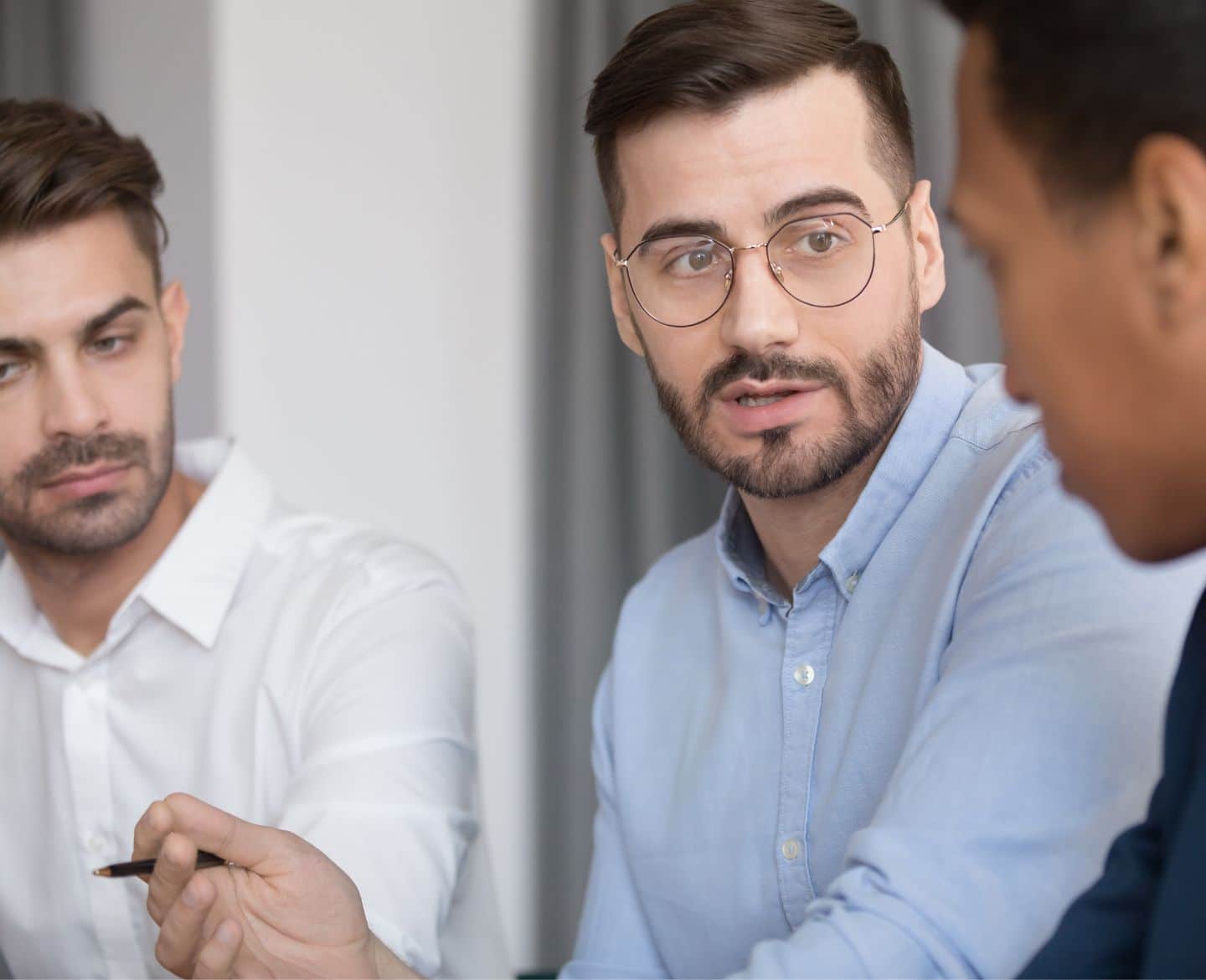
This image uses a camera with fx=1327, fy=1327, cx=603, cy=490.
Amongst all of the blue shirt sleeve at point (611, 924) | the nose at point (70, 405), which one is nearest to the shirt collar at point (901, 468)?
the blue shirt sleeve at point (611, 924)

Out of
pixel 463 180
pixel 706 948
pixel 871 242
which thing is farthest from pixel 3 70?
pixel 706 948

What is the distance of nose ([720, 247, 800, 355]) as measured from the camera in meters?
1.38

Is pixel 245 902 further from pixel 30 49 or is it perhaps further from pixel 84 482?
pixel 30 49

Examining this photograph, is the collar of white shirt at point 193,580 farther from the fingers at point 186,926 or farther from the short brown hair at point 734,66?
the short brown hair at point 734,66

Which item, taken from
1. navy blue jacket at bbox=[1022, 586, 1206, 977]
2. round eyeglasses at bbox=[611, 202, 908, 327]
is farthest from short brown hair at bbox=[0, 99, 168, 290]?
navy blue jacket at bbox=[1022, 586, 1206, 977]

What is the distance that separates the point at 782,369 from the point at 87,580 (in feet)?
3.74

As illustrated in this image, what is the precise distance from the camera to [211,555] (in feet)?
6.31

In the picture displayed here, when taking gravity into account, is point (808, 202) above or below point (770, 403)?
above

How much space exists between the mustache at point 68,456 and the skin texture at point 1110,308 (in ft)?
4.39

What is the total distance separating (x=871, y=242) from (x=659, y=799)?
687 mm

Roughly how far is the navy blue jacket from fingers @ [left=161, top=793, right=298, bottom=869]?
68cm

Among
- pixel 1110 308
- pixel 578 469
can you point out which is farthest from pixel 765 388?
pixel 578 469

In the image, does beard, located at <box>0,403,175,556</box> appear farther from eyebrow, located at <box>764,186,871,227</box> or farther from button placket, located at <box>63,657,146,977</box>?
eyebrow, located at <box>764,186,871,227</box>

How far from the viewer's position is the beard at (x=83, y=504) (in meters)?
1.81
